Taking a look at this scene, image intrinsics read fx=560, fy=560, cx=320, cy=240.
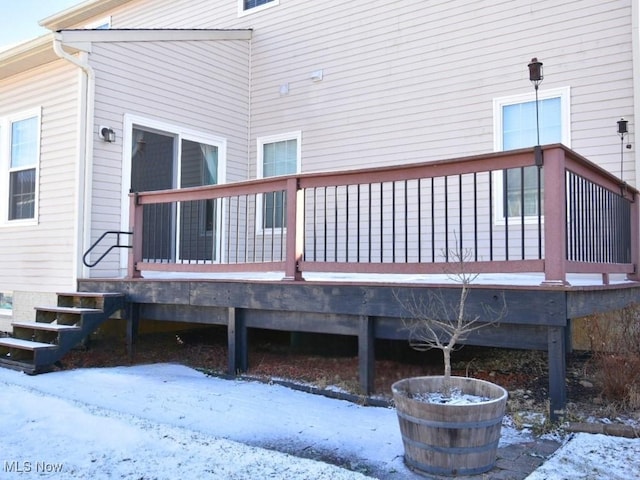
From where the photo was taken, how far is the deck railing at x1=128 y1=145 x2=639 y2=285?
12.5 ft

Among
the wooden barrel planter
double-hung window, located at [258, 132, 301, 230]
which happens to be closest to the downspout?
double-hung window, located at [258, 132, 301, 230]

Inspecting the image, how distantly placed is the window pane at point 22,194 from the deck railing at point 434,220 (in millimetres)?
1597

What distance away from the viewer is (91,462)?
10.5ft

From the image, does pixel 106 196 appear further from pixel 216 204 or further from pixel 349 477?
pixel 349 477

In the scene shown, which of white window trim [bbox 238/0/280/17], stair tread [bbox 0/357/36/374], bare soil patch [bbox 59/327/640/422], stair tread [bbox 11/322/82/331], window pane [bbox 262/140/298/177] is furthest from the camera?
white window trim [bbox 238/0/280/17]

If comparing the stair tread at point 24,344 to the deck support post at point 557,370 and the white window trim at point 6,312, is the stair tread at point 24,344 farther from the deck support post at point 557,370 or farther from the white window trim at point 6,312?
the deck support post at point 557,370

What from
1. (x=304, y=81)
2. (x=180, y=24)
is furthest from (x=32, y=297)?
(x=180, y=24)

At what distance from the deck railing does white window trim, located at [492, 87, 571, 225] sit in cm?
3

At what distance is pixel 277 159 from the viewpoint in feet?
29.3

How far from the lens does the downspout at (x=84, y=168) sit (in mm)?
6516

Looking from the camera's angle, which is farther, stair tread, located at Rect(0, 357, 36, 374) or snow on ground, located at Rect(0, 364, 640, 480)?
stair tread, located at Rect(0, 357, 36, 374)

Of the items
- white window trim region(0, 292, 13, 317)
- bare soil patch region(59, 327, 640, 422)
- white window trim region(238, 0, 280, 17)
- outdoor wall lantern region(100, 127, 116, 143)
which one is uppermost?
white window trim region(238, 0, 280, 17)

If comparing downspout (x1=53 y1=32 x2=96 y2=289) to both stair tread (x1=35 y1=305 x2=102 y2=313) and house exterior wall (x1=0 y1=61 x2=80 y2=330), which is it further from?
stair tread (x1=35 y1=305 x2=102 y2=313)

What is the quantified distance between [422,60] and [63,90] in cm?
460
